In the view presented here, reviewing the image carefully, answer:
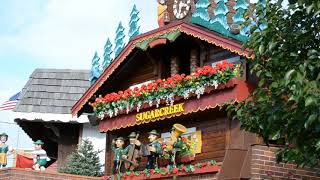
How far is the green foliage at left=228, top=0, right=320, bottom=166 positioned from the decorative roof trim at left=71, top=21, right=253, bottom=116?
329cm

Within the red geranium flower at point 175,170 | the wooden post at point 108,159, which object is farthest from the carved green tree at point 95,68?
the red geranium flower at point 175,170

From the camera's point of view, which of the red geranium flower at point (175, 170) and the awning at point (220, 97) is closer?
the awning at point (220, 97)

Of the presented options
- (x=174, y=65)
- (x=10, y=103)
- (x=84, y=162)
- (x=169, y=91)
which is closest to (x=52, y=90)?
(x=10, y=103)

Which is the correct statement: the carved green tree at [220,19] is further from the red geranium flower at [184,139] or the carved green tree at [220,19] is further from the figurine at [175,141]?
the red geranium flower at [184,139]

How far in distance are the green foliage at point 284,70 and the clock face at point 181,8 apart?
7772 mm

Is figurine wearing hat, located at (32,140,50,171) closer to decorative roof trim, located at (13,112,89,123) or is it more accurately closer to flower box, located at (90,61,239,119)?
flower box, located at (90,61,239,119)

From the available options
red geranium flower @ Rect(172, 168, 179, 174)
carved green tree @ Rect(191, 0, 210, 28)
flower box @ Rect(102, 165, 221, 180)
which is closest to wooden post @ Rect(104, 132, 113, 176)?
flower box @ Rect(102, 165, 221, 180)

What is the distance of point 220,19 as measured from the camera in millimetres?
15086

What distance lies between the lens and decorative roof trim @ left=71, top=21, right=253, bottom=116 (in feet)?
48.5

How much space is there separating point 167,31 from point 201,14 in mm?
1314

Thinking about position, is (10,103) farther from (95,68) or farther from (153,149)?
(153,149)

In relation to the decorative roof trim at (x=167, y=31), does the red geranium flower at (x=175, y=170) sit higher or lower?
lower

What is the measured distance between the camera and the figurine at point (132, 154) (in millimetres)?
17281

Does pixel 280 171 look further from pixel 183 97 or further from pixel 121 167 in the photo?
pixel 121 167
